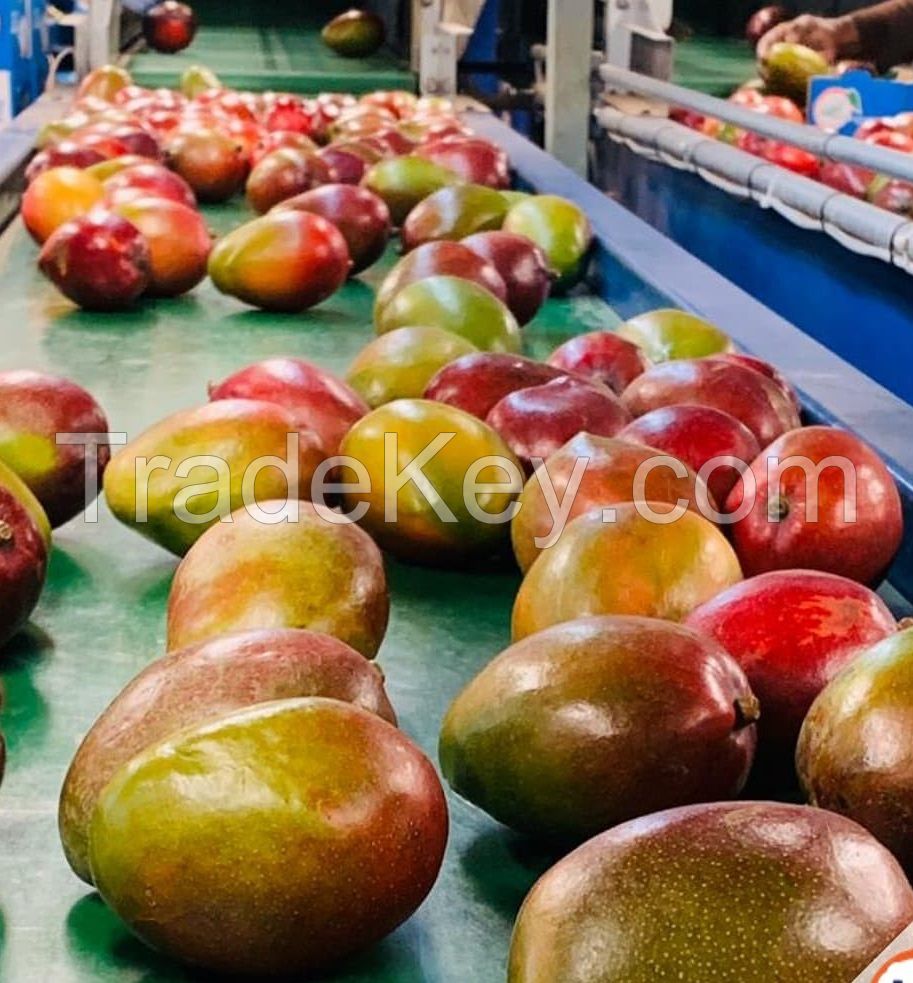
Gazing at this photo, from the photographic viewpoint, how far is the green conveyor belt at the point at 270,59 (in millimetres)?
6371

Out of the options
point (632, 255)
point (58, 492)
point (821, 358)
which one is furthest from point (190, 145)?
point (58, 492)

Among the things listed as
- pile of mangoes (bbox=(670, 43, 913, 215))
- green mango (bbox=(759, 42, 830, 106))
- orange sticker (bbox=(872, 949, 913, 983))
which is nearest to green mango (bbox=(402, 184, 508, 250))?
pile of mangoes (bbox=(670, 43, 913, 215))

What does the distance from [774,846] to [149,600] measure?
847 mm

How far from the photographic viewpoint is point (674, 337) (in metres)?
2.05

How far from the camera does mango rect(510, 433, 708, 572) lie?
1378 millimetres

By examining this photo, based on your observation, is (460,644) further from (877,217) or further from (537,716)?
(877,217)

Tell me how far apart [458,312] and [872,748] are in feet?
4.11

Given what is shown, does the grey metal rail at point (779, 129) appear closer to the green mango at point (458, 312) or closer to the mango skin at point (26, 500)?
the green mango at point (458, 312)

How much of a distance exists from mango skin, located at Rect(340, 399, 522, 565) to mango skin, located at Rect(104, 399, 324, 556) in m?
0.06

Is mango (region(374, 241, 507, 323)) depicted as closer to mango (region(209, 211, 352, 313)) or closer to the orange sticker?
mango (region(209, 211, 352, 313))

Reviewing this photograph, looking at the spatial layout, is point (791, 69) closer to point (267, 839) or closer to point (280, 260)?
point (280, 260)

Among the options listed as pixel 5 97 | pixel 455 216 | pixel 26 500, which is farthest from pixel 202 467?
pixel 5 97

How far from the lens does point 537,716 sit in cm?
97

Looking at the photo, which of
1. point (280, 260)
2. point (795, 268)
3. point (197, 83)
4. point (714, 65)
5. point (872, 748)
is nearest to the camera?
point (872, 748)
